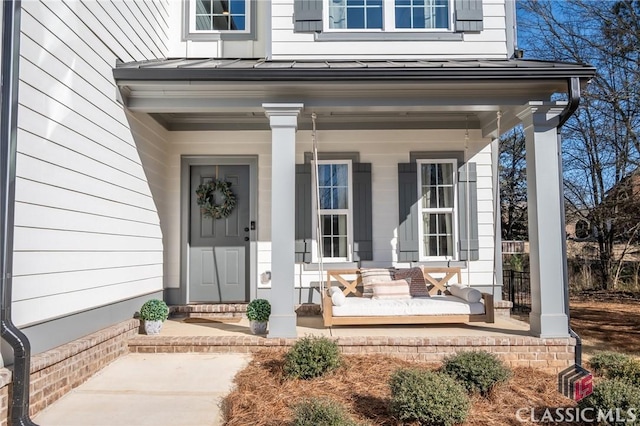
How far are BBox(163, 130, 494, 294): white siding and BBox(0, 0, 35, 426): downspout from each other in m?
3.32

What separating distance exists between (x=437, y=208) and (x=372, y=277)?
5.00 ft

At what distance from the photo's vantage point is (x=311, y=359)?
12.1ft

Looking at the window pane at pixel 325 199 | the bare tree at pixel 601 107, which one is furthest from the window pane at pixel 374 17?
the bare tree at pixel 601 107

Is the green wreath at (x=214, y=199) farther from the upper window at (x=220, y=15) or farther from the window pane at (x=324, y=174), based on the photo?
the upper window at (x=220, y=15)

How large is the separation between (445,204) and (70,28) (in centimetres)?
502

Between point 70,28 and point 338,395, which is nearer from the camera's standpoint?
point 338,395

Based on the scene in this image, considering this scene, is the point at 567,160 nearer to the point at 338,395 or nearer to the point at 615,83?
the point at 615,83

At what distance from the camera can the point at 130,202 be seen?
483 cm

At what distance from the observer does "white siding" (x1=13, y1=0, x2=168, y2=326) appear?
10.2ft

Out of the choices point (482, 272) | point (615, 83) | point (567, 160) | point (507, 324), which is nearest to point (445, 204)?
point (482, 272)

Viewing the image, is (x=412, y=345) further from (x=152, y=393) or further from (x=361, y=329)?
(x=152, y=393)

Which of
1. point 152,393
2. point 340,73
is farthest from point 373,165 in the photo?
point 152,393

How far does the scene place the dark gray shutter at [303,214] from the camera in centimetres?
620

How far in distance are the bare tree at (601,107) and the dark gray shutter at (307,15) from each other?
572cm
